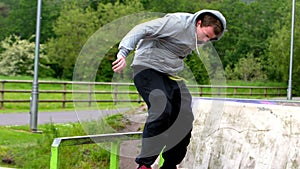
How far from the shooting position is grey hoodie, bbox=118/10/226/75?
4188 mm

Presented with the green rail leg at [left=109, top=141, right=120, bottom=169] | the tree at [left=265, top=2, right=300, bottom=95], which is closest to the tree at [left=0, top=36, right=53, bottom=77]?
the tree at [left=265, top=2, right=300, bottom=95]

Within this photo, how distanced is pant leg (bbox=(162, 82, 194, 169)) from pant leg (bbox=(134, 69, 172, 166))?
0.11 metres

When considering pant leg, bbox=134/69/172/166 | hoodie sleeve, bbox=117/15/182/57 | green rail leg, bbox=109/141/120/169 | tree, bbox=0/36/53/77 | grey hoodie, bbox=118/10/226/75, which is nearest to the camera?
hoodie sleeve, bbox=117/15/182/57

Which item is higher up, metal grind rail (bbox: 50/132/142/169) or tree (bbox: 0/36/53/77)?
tree (bbox: 0/36/53/77)

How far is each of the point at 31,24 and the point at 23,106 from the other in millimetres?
32526

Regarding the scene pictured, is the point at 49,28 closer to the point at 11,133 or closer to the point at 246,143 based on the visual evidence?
the point at 11,133

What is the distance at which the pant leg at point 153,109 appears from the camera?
4.33 meters

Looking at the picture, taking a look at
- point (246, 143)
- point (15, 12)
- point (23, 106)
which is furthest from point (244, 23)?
point (246, 143)

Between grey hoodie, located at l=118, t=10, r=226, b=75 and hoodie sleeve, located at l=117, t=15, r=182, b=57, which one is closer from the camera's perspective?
hoodie sleeve, located at l=117, t=15, r=182, b=57

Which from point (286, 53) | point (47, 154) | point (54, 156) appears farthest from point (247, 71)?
point (54, 156)

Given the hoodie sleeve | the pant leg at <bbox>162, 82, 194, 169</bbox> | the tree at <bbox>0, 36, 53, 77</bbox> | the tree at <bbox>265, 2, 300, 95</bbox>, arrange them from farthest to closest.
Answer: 1. the tree at <bbox>265, 2, 300, 95</bbox>
2. the tree at <bbox>0, 36, 53, 77</bbox>
3. the pant leg at <bbox>162, 82, 194, 169</bbox>
4. the hoodie sleeve

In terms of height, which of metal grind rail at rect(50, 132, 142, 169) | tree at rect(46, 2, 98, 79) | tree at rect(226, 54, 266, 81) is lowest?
metal grind rail at rect(50, 132, 142, 169)

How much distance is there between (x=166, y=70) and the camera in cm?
443

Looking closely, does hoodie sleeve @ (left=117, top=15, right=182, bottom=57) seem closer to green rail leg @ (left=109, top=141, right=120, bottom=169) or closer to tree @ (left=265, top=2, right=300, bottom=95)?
green rail leg @ (left=109, top=141, right=120, bottom=169)
